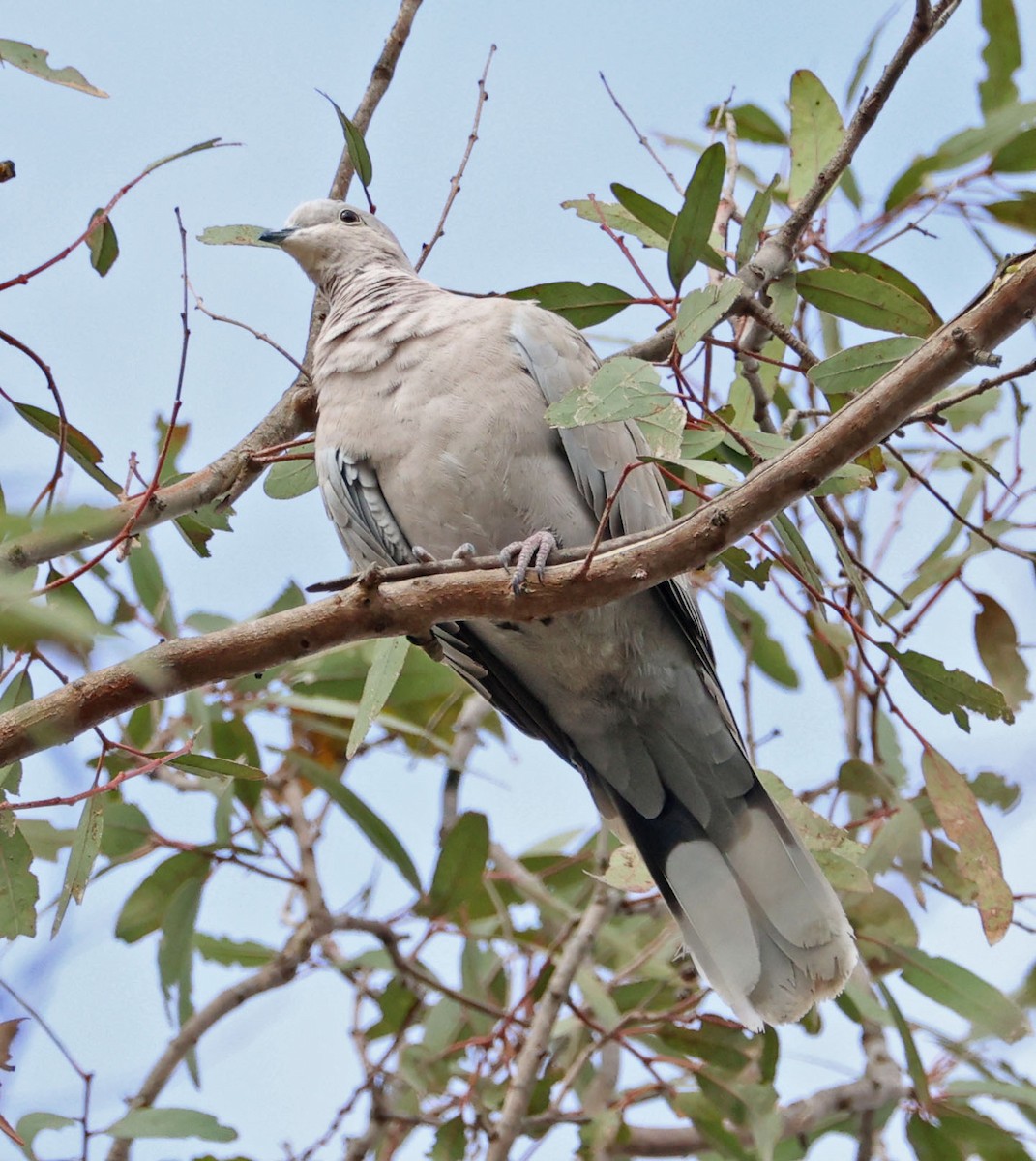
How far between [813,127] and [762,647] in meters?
1.17

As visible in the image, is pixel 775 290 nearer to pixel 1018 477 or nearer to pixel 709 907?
pixel 1018 477

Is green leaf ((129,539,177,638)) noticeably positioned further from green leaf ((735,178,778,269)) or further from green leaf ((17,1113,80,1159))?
green leaf ((735,178,778,269))

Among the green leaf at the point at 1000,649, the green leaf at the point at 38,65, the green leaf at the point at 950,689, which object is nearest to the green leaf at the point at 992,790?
the green leaf at the point at 1000,649

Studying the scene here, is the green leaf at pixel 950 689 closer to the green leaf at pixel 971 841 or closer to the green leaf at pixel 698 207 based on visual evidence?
the green leaf at pixel 971 841

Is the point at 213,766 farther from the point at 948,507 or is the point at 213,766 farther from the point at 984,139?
the point at 984,139

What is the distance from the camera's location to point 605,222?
2.21 metres

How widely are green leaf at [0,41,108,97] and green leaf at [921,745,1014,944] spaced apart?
154 cm

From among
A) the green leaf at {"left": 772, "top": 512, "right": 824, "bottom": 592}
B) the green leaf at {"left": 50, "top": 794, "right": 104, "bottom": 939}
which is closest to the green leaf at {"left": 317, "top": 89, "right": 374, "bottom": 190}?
the green leaf at {"left": 772, "top": 512, "right": 824, "bottom": 592}

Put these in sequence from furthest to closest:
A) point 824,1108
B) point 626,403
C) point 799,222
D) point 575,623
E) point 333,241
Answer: point 333,241 → point 824,1108 → point 575,623 → point 799,222 → point 626,403

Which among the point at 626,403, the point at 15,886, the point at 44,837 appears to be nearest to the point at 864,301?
the point at 626,403

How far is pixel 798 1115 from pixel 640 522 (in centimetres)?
129

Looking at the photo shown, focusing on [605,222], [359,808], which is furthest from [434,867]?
[605,222]

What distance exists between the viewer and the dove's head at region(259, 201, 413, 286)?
9.14ft

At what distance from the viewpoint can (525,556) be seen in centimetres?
175
